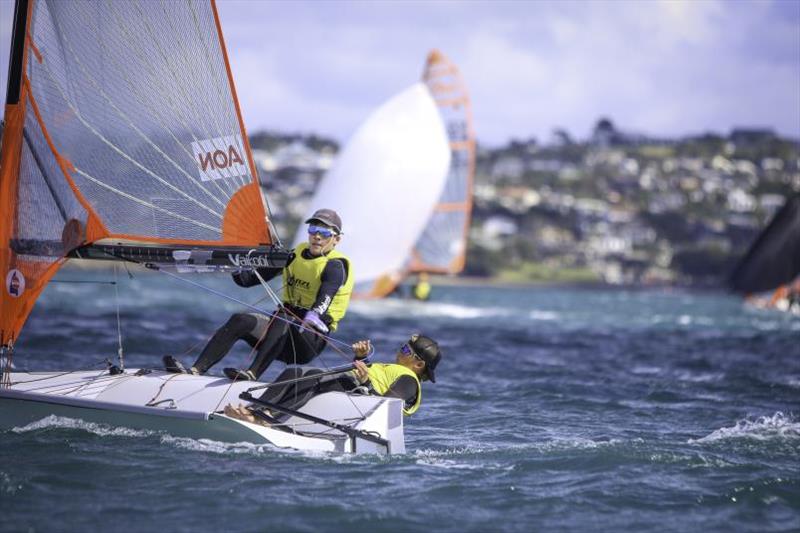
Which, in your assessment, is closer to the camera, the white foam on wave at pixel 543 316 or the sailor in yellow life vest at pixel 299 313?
the sailor in yellow life vest at pixel 299 313

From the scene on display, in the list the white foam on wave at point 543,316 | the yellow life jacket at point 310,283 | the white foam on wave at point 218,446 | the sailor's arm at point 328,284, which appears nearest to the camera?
the white foam on wave at point 218,446

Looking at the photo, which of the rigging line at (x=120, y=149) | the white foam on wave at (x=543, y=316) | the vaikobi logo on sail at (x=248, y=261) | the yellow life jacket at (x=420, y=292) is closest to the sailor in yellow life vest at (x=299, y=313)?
the vaikobi logo on sail at (x=248, y=261)

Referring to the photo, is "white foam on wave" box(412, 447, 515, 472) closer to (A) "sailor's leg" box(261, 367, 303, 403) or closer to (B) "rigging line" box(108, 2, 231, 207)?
(A) "sailor's leg" box(261, 367, 303, 403)

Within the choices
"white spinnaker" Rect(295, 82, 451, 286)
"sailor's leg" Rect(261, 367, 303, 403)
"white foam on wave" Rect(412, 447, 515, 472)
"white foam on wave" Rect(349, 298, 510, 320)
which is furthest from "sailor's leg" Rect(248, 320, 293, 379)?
"white spinnaker" Rect(295, 82, 451, 286)

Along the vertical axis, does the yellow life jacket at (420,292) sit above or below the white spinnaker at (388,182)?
below

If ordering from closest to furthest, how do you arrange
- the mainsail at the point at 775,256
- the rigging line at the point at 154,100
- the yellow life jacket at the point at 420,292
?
the rigging line at the point at 154,100 < the yellow life jacket at the point at 420,292 < the mainsail at the point at 775,256

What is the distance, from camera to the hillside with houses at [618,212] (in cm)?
13488

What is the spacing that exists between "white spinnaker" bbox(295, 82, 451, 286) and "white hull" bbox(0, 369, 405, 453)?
23.3m

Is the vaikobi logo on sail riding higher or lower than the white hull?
higher

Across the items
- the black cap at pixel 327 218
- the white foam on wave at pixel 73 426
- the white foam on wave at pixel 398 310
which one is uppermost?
the black cap at pixel 327 218

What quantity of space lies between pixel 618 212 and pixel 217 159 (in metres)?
158

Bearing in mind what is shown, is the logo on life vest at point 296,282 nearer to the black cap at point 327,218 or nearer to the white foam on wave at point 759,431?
the black cap at point 327,218

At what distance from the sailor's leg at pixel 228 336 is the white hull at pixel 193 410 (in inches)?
7.2

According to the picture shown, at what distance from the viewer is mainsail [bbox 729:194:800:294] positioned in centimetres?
4184
